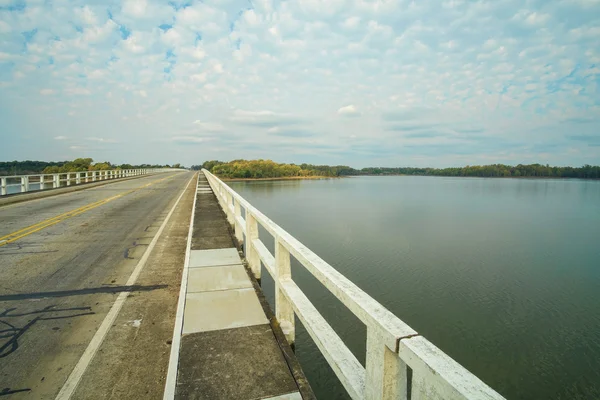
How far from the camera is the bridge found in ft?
6.32

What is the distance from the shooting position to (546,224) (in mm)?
28922

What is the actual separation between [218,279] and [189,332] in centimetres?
183

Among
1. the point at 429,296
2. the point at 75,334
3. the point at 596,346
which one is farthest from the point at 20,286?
the point at 596,346

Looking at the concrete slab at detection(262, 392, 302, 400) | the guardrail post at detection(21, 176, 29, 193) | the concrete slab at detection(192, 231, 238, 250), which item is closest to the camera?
the concrete slab at detection(262, 392, 302, 400)

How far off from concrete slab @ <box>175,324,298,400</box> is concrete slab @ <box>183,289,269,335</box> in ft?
0.55

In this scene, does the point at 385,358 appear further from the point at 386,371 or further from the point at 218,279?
the point at 218,279

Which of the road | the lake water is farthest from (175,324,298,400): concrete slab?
the lake water

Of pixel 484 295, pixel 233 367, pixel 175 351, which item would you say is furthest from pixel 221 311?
pixel 484 295

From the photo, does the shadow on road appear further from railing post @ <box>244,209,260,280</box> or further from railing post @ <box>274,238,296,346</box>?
railing post @ <box>274,238,296,346</box>

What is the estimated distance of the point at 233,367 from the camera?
11.0 ft

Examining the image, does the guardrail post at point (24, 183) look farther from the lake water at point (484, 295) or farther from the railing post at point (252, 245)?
the railing post at point (252, 245)

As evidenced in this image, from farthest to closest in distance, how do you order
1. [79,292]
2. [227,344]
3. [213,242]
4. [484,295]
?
[484,295], [213,242], [79,292], [227,344]

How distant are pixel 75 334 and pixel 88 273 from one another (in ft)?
8.37

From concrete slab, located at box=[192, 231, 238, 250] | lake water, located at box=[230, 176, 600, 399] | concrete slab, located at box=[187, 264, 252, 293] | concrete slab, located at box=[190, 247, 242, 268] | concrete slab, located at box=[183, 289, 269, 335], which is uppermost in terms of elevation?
concrete slab, located at box=[192, 231, 238, 250]
